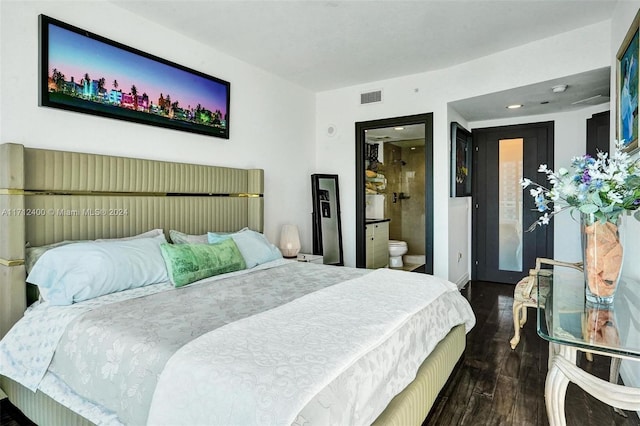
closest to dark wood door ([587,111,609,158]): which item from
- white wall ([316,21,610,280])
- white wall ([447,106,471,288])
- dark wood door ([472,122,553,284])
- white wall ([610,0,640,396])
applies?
dark wood door ([472,122,553,284])

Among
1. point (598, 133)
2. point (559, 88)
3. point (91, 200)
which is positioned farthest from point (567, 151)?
point (91, 200)

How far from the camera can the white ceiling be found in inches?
107

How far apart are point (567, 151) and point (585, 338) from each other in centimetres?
416

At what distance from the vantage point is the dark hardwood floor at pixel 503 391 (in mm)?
2002

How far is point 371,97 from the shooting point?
4488mm

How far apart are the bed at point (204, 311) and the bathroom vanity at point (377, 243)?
232 cm

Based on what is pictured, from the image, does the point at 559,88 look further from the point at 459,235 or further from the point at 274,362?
the point at 274,362

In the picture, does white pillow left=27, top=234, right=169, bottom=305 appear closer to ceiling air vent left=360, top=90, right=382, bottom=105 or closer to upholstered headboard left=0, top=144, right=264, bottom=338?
upholstered headboard left=0, top=144, right=264, bottom=338

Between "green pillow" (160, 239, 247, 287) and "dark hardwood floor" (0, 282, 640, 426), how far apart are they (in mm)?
1103

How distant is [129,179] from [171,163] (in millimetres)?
403

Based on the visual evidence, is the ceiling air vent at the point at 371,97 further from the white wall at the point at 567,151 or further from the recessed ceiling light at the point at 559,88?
the white wall at the point at 567,151

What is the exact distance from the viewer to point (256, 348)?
1318 mm

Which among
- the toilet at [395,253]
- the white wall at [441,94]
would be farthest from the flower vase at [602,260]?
the toilet at [395,253]

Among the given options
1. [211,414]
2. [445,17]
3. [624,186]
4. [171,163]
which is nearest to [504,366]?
[624,186]
